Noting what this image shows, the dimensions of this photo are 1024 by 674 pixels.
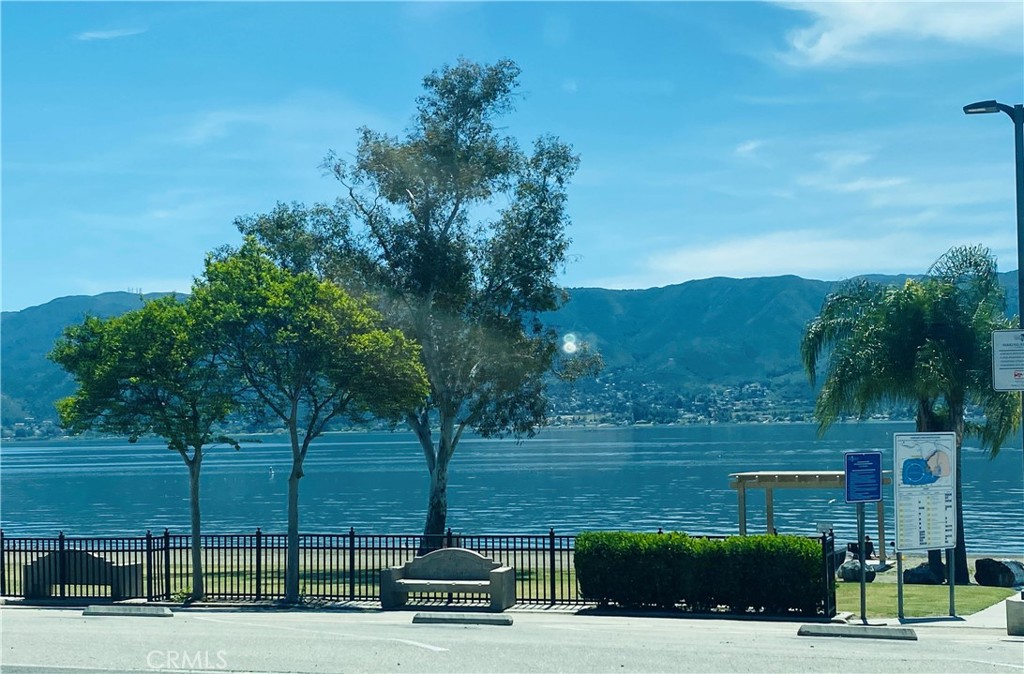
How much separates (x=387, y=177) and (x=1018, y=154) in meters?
21.2

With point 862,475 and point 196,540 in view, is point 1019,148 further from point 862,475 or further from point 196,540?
point 196,540

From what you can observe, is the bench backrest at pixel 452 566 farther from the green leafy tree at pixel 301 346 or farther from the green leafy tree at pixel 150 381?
the green leafy tree at pixel 150 381

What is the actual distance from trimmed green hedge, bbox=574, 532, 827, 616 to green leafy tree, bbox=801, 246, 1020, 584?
431 inches

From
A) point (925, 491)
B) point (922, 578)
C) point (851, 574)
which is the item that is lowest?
point (851, 574)

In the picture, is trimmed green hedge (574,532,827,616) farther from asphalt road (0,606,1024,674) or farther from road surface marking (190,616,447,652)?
road surface marking (190,616,447,652)

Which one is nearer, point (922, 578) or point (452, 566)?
point (452, 566)

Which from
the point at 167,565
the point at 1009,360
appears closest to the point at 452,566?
the point at 167,565

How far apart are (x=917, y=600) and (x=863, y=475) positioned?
490 cm

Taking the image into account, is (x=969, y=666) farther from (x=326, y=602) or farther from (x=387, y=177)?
(x=387, y=177)

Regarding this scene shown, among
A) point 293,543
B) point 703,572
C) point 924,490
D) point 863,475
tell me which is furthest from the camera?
point 293,543

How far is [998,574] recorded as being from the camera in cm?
2891

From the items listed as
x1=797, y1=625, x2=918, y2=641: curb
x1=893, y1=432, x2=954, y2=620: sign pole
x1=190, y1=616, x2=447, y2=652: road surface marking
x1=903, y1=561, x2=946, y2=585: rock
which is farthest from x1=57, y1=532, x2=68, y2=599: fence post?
x1=903, y1=561, x2=946, y2=585: rock

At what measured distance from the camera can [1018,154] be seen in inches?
715

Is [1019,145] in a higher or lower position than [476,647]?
higher
